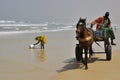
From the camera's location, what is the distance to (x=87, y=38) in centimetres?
992

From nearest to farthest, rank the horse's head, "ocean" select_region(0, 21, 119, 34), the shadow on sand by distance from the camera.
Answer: the horse's head < the shadow on sand < "ocean" select_region(0, 21, 119, 34)

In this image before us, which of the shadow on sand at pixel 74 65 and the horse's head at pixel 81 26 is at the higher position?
the horse's head at pixel 81 26

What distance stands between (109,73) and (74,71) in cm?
115

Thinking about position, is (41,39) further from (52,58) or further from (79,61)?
(79,61)

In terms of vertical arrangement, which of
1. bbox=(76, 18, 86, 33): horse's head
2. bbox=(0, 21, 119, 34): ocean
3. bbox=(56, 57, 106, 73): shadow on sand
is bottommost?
bbox=(56, 57, 106, 73): shadow on sand

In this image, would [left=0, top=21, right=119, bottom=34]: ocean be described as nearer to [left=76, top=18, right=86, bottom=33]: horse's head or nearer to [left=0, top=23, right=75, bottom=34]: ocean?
[left=0, top=23, right=75, bottom=34]: ocean

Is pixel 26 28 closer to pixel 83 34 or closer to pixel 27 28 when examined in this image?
pixel 27 28

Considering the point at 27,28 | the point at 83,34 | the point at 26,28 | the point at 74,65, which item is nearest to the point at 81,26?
the point at 83,34

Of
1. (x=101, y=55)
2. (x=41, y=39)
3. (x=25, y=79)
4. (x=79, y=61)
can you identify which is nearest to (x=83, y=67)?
(x=79, y=61)

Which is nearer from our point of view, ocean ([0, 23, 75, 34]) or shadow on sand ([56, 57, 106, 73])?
shadow on sand ([56, 57, 106, 73])

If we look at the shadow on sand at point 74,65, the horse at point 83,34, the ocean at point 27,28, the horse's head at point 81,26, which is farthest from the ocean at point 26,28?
the horse's head at point 81,26

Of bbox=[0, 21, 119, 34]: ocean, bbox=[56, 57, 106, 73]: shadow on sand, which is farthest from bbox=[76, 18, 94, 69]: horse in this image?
bbox=[0, 21, 119, 34]: ocean

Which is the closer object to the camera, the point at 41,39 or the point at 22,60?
the point at 22,60

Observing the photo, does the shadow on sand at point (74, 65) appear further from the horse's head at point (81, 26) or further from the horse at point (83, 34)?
the horse's head at point (81, 26)
